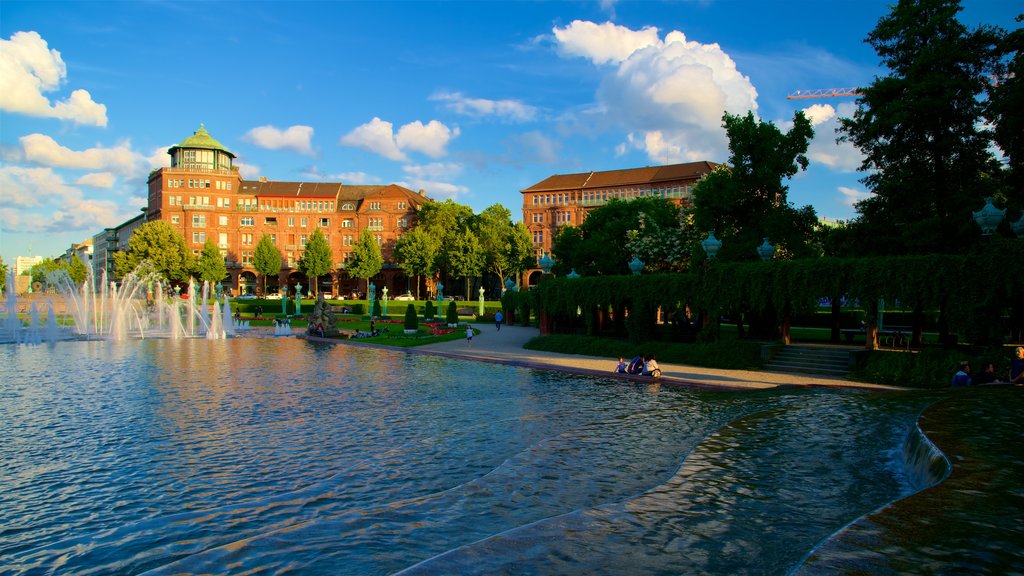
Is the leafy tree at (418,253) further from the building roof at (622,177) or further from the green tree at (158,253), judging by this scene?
the green tree at (158,253)

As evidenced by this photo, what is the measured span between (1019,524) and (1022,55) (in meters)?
29.0

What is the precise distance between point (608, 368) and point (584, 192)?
84.2 metres

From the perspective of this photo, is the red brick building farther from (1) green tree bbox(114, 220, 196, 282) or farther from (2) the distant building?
(2) the distant building

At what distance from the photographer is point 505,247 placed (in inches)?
3851

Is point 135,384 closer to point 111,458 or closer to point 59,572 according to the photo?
point 111,458

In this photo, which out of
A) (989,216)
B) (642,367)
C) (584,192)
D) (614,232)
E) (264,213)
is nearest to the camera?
(989,216)

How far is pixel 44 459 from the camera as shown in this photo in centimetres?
1113

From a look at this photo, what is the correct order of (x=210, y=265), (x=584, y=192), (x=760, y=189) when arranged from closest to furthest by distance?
(x=760, y=189)
(x=210, y=265)
(x=584, y=192)

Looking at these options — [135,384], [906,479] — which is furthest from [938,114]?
[135,384]

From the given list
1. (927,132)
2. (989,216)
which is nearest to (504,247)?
(927,132)

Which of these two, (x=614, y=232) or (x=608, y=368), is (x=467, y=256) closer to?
(x=614, y=232)

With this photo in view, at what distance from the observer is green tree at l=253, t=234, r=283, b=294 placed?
101062 mm

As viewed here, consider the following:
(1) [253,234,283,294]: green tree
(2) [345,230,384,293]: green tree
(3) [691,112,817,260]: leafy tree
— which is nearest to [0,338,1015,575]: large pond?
(3) [691,112,817,260]: leafy tree

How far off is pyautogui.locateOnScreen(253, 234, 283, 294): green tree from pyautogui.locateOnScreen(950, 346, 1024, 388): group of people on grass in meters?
97.8
